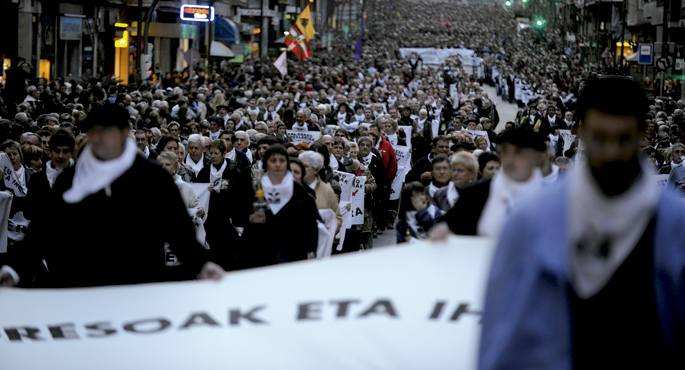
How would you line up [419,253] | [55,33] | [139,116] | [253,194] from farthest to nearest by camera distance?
1. [55,33]
2. [139,116]
3. [253,194]
4. [419,253]

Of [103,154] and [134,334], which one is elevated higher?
[103,154]

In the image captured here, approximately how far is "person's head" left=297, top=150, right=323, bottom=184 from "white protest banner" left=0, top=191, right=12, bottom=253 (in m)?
2.55

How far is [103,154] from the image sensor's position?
6.70 meters

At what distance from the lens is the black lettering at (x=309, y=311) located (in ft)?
21.0

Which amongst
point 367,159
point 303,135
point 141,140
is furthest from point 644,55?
point 141,140

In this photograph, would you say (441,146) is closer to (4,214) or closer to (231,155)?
(231,155)

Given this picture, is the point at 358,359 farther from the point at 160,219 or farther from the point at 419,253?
the point at 160,219

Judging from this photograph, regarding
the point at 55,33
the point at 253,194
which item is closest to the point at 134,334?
the point at 253,194

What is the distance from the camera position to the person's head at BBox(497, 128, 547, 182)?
6.93 m

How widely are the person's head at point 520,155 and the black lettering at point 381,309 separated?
0.92 metres

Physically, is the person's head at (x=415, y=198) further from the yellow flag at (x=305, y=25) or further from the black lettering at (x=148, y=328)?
the yellow flag at (x=305, y=25)

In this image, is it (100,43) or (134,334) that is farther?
(100,43)

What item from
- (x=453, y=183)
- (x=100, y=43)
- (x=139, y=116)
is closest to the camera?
(x=453, y=183)

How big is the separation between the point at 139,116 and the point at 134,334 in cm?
1692
